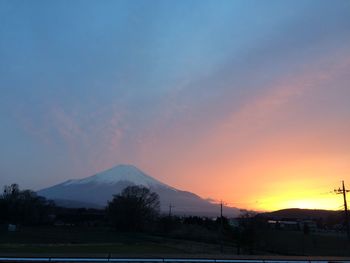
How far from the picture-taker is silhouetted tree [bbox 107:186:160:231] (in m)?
90.9

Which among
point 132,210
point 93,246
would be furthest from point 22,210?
point 93,246

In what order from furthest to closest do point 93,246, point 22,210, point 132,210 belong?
1. point 22,210
2. point 132,210
3. point 93,246

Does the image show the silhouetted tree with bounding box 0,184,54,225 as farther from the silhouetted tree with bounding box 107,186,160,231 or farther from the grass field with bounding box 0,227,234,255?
the grass field with bounding box 0,227,234,255

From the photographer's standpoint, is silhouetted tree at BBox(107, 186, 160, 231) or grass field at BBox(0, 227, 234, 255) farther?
silhouetted tree at BBox(107, 186, 160, 231)

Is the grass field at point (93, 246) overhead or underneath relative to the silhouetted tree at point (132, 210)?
underneath

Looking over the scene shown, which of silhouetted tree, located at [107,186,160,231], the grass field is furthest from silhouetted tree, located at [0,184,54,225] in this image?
the grass field

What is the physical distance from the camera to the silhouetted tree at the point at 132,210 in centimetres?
9088

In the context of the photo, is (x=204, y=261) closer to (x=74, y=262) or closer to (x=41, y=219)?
(x=74, y=262)

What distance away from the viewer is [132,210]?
91.4 meters

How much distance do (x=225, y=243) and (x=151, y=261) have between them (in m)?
39.5

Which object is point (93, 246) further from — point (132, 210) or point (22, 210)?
point (22, 210)

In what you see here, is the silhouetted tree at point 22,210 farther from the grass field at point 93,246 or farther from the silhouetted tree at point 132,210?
the grass field at point 93,246

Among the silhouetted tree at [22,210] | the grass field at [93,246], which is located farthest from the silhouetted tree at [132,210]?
the grass field at [93,246]

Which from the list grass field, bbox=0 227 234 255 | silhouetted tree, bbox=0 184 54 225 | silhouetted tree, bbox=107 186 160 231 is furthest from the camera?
silhouetted tree, bbox=0 184 54 225
